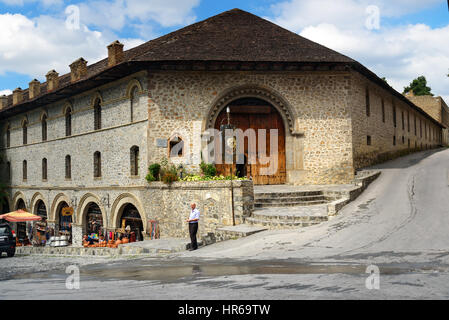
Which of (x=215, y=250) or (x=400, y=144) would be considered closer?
(x=215, y=250)

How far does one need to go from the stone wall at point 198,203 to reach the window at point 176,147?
1.67m

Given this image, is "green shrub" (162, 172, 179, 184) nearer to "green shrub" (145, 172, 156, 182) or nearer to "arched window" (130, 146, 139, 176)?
"green shrub" (145, 172, 156, 182)

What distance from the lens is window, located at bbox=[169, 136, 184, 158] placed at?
770 inches

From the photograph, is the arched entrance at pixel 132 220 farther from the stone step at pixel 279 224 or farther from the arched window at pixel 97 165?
the stone step at pixel 279 224

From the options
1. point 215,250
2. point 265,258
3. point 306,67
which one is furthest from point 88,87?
point 265,258

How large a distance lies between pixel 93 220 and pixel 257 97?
11.9 m

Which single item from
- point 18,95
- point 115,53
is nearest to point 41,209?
point 18,95

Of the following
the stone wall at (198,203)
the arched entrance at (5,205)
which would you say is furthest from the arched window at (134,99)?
the arched entrance at (5,205)

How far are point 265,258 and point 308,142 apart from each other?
37.6 feet

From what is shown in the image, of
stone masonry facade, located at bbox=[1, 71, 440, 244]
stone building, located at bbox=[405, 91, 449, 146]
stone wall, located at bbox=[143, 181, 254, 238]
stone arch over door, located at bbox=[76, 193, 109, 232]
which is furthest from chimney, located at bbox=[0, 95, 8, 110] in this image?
stone building, located at bbox=[405, 91, 449, 146]

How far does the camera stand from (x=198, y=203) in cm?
1677

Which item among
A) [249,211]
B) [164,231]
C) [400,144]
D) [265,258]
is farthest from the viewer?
[400,144]

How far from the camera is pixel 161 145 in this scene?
19.5 metres
